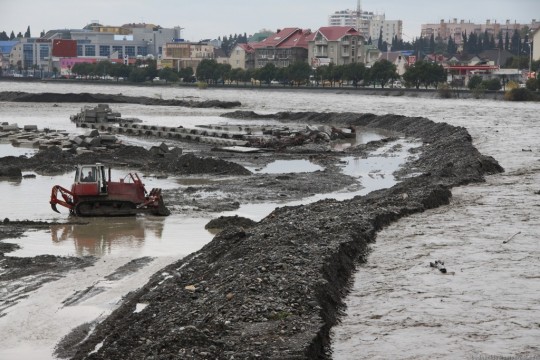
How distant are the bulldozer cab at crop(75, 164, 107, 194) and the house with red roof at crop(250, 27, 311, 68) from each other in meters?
157

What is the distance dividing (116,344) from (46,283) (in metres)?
5.10

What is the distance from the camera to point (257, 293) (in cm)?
1505

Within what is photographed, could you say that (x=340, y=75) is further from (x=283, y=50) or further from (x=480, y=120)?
(x=480, y=120)

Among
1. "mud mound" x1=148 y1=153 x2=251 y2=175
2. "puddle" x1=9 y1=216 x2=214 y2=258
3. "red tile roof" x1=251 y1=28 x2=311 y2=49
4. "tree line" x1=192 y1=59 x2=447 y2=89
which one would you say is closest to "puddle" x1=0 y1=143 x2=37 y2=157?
"mud mound" x1=148 y1=153 x2=251 y2=175

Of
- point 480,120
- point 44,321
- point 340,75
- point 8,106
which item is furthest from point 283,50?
point 44,321

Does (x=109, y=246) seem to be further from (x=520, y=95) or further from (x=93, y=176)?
(x=520, y=95)

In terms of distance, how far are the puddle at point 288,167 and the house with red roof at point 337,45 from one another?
133 m

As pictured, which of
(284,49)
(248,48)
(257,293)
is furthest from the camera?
(248,48)

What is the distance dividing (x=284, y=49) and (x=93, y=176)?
528 feet

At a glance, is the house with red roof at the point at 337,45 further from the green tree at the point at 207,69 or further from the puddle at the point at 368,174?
the puddle at the point at 368,174

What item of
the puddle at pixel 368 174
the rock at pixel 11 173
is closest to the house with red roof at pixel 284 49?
the puddle at pixel 368 174

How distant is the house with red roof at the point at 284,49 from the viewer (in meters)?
183

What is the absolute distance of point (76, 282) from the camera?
1795cm

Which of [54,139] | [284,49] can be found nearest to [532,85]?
[54,139]
